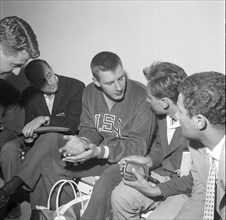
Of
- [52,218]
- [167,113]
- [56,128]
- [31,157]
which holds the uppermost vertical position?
[167,113]

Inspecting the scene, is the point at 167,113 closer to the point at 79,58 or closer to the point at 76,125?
the point at 76,125

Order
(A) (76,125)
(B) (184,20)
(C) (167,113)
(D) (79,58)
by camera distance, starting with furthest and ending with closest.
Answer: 1. (D) (79,58)
2. (A) (76,125)
3. (B) (184,20)
4. (C) (167,113)

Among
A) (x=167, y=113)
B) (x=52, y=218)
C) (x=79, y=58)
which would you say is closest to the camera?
(x=52, y=218)

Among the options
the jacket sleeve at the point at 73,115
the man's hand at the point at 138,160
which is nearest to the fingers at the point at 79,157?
the man's hand at the point at 138,160

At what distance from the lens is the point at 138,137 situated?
217 cm

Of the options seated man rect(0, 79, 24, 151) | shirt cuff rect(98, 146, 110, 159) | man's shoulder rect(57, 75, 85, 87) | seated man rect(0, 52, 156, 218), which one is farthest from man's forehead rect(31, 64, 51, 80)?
shirt cuff rect(98, 146, 110, 159)

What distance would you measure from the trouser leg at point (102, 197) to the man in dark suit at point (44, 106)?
585mm

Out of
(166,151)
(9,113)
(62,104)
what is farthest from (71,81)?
(166,151)

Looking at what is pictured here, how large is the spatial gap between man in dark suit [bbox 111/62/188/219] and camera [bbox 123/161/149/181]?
0.03 meters

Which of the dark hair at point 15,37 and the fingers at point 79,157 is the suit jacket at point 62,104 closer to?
the fingers at point 79,157

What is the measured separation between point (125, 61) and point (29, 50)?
77 centimetres

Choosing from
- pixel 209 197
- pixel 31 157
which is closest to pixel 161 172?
pixel 209 197

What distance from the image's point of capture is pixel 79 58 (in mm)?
2809

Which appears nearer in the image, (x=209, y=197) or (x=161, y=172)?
(x=209, y=197)
